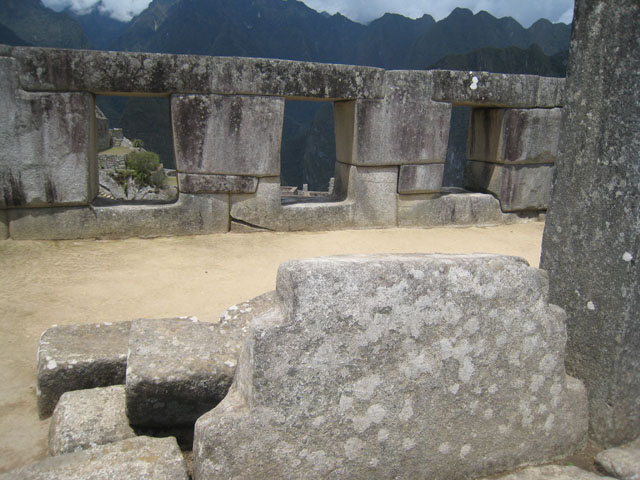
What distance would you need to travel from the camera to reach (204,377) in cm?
239

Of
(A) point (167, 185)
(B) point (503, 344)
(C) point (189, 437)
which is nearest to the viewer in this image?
(B) point (503, 344)

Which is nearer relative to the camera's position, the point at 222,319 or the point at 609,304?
the point at 609,304

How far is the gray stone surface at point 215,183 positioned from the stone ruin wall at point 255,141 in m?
0.01

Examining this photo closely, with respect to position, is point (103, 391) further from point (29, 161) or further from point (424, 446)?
point (29, 161)

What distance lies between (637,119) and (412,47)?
104167mm

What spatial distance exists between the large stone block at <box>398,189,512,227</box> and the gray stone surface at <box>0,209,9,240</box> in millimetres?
4358

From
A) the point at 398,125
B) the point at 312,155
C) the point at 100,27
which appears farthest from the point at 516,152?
the point at 100,27

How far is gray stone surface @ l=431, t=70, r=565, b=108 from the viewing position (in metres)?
6.38

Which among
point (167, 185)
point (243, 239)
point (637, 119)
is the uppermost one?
point (637, 119)

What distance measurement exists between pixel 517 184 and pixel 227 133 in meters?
3.88

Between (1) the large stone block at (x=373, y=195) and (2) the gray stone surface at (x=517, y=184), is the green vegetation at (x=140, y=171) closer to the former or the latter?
(1) the large stone block at (x=373, y=195)

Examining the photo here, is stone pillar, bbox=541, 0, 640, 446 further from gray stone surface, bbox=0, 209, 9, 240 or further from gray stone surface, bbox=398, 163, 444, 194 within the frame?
gray stone surface, bbox=0, 209, 9, 240

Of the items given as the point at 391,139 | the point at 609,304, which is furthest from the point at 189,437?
the point at 391,139

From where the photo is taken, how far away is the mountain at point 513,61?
181ft
